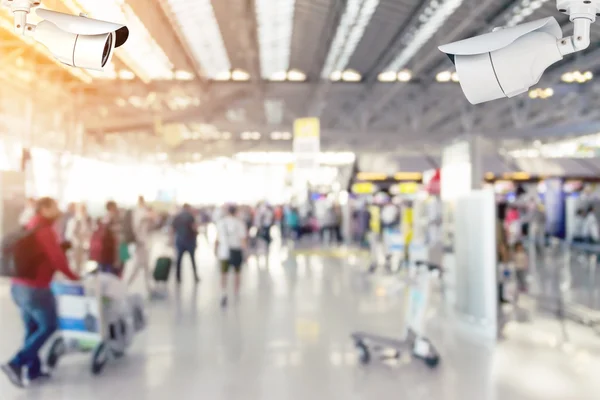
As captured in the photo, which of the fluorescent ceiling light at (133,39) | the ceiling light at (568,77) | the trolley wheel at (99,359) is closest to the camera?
the fluorescent ceiling light at (133,39)

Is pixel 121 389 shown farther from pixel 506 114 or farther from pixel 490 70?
pixel 506 114

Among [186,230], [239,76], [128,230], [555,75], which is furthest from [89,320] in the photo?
[555,75]

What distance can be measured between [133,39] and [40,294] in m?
2.40

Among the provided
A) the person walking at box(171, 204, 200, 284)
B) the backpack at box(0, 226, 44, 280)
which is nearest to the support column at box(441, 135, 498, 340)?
the person walking at box(171, 204, 200, 284)

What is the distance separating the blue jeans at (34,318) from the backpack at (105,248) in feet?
7.85

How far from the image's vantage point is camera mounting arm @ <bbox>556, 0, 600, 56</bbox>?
2906mm

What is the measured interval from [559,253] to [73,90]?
15.9m

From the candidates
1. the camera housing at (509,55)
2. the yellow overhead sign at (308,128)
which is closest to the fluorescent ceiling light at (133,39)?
the camera housing at (509,55)

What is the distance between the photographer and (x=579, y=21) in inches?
116

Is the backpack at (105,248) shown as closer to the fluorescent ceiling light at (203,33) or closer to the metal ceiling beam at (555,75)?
the fluorescent ceiling light at (203,33)

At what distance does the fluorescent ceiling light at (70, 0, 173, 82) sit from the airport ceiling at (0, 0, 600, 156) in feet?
0.06

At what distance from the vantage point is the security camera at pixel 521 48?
291cm

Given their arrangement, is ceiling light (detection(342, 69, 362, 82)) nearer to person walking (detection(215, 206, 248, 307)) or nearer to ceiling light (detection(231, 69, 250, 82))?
ceiling light (detection(231, 69, 250, 82))

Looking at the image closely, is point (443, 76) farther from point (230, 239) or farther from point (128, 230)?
point (128, 230)
